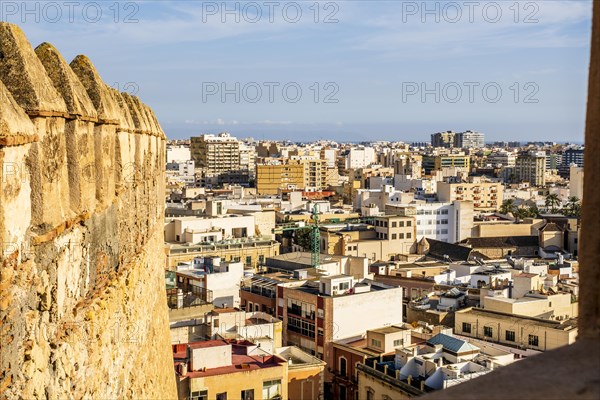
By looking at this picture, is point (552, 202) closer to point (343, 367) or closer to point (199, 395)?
point (343, 367)

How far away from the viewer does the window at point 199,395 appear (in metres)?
18.6

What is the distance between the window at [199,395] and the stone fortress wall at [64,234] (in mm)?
12342

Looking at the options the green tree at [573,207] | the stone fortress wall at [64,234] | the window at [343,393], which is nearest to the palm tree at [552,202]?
the green tree at [573,207]

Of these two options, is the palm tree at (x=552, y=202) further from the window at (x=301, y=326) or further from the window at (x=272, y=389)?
the window at (x=272, y=389)

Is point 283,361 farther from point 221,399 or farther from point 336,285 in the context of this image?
point 336,285

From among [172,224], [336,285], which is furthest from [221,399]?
[172,224]

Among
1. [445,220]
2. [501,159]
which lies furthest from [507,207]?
[501,159]

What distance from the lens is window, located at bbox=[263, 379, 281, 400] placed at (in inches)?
779

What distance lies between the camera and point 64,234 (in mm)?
4250

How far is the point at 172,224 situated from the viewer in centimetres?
4509

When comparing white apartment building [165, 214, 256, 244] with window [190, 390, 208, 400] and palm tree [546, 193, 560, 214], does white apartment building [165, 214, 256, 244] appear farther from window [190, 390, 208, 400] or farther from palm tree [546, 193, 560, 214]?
palm tree [546, 193, 560, 214]

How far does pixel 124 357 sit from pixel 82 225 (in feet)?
4.73

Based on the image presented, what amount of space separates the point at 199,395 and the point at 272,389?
1.97 metres

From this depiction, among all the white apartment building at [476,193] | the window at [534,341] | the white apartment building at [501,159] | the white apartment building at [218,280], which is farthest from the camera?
the white apartment building at [501,159]
